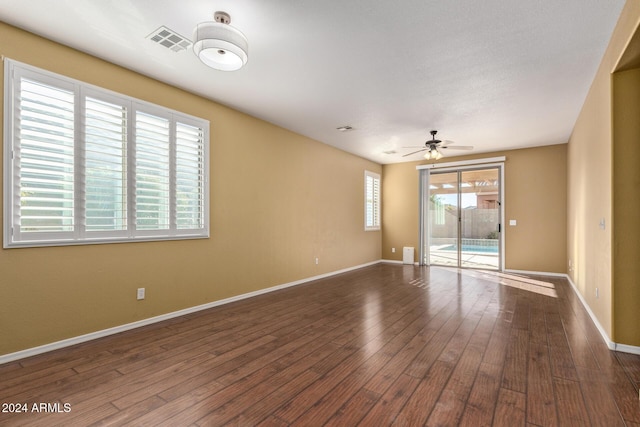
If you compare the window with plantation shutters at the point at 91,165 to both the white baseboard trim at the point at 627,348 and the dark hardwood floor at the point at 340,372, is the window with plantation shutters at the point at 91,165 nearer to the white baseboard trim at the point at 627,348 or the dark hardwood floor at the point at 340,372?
the dark hardwood floor at the point at 340,372

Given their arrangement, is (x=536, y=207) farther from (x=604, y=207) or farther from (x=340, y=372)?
(x=340, y=372)

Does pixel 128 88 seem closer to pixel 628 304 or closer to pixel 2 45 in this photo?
pixel 2 45

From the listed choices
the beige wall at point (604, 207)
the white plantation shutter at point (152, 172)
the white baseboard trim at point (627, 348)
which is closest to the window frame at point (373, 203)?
the beige wall at point (604, 207)

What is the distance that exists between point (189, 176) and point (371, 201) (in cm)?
519

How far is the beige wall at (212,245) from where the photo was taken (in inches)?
107

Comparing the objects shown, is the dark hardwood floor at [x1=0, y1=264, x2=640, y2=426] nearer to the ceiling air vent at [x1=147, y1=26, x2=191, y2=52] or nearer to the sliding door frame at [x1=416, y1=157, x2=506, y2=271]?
the ceiling air vent at [x1=147, y1=26, x2=191, y2=52]

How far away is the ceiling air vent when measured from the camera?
8.67 ft

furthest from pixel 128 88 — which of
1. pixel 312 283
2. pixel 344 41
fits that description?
pixel 312 283

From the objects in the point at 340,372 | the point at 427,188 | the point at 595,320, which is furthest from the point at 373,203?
the point at 340,372

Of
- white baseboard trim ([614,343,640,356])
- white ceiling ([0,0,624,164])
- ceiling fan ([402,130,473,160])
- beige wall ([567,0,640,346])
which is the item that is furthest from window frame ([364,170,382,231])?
white baseboard trim ([614,343,640,356])

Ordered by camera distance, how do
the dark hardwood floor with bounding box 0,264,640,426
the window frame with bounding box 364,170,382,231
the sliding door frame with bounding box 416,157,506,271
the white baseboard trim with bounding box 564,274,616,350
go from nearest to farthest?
1. the dark hardwood floor with bounding box 0,264,640,426
2. the white baseboard trim with bounding box 564,274,616,350
3. the sliding door frame with bounding box 416,157,506,271
4. the window frame with bounding box 364,170,382,231

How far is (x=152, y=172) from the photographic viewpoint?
3.54 m

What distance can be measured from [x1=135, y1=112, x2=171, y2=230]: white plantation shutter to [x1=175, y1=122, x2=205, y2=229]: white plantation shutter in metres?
0.14

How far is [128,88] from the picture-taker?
334 cm
